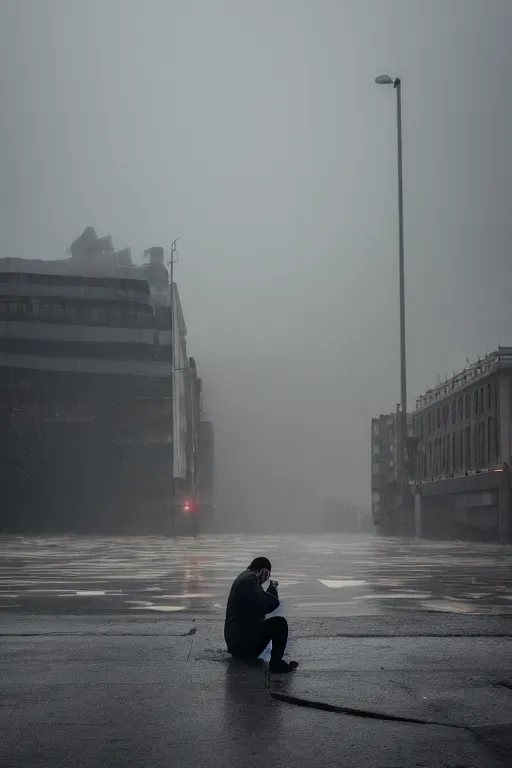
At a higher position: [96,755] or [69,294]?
[69,294]

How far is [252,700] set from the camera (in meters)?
7.67

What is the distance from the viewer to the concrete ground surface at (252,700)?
595 centimetres

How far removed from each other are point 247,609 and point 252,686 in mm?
1124

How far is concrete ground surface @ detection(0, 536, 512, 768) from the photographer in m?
6.02

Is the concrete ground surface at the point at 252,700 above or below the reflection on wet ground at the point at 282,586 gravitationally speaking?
above

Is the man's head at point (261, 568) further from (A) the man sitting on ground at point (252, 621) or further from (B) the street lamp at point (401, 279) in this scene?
(B) the street lamp at point (401, 279)

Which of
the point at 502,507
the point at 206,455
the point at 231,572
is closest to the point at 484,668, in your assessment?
the point at 231,572

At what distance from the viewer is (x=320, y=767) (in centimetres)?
561

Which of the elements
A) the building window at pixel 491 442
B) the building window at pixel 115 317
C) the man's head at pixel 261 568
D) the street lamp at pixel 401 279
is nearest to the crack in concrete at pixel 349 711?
the man's head at pixel 261 568

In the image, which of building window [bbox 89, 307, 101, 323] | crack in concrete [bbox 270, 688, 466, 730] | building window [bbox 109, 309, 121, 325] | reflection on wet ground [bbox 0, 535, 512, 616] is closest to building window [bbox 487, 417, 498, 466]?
building window [bbox 109, 309, 121, 325]

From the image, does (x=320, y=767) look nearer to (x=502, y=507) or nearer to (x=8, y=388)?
(x=502, y=507)

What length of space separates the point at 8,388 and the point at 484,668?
8616 cm

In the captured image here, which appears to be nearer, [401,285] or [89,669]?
[89,669]

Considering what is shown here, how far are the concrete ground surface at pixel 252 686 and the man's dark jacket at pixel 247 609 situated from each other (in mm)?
262
